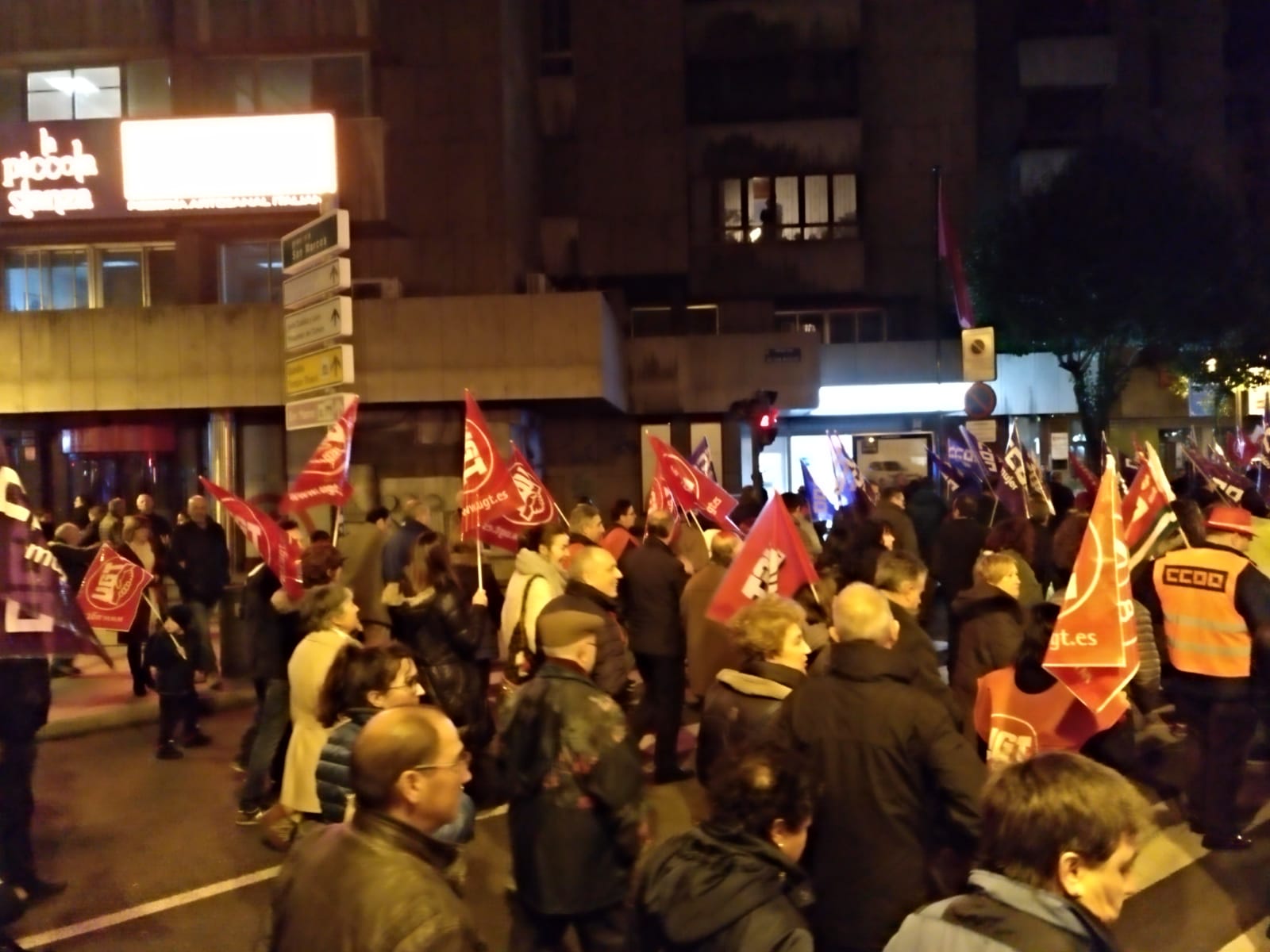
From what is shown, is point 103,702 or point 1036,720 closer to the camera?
point 1036,720

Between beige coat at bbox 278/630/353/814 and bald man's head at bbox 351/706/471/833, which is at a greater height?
bald man's head at bbox 351/706/471/833

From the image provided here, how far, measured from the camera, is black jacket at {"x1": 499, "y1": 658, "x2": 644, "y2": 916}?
3.58 m

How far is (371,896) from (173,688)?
23.6ft

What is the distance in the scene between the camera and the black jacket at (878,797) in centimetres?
346

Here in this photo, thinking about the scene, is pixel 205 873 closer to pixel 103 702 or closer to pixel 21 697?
pixel 21 697

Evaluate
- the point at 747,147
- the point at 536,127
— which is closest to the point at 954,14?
the point at 747,147

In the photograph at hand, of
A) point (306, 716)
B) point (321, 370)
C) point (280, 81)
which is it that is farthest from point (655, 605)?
point (280, 81)

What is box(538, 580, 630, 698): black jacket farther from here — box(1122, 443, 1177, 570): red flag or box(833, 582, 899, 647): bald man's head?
box(1122, 443, 1177, 570): red flag

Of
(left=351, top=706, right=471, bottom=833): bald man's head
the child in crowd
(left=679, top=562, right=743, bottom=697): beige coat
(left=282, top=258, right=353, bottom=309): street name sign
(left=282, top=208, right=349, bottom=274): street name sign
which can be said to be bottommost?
the child in crowd

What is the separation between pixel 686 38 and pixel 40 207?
16.4 meters

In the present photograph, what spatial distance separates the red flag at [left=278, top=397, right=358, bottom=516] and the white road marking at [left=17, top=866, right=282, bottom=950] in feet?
11.3

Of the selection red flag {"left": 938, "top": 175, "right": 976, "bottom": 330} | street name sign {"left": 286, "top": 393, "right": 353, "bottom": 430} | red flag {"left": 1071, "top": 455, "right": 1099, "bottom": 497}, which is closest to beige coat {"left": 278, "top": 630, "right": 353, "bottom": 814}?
street name sign {"left": 286, "top": 393, "right": 353, "bottom": 430}

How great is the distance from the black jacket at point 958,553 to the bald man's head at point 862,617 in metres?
6.59

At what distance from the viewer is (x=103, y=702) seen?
10.9m
